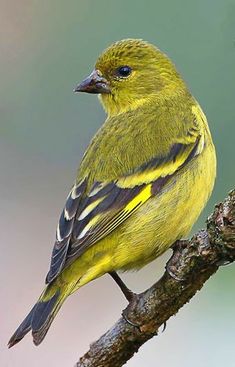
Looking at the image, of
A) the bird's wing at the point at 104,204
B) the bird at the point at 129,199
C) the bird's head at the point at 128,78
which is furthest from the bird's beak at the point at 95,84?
the bird's wing at the point at 104,204

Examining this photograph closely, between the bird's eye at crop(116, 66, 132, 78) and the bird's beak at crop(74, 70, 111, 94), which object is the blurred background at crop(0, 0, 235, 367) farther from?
the bird's beak at crop(74, 70, 111, 94)

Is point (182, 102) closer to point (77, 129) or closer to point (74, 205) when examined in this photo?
point (74, 205)

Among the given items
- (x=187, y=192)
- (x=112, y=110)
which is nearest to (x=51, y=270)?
(x=187, y=192)

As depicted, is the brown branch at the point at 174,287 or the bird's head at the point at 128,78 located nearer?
the brown branch at the point at 174,287

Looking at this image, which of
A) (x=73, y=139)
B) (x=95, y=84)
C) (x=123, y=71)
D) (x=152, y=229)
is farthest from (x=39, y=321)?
(x=73, y=139)

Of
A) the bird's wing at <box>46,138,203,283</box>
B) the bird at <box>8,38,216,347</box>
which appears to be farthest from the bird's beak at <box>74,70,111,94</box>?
the bird's wing at <box>46,138,203,283</box>

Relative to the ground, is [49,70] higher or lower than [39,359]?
higher

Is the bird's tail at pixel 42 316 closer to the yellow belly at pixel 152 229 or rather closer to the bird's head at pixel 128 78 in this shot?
the yellow belly at pixel 152 229

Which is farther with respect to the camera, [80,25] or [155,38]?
[80,25]
